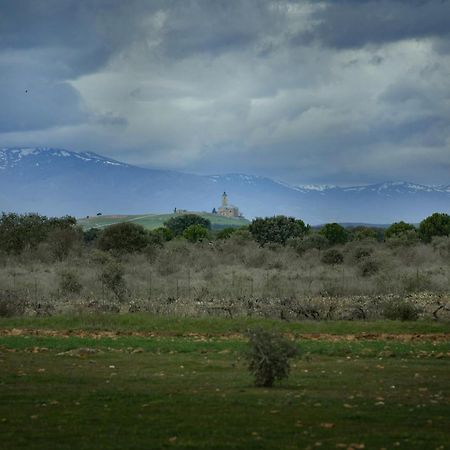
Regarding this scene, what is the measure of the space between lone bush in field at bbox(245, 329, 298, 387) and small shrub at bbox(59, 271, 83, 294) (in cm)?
2934

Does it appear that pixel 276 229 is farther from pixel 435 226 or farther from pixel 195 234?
pixel 435 226

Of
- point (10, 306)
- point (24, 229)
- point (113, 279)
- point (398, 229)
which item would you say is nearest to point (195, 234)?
point (398, 229)

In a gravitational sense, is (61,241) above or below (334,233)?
below

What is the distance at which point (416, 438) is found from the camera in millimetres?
12797

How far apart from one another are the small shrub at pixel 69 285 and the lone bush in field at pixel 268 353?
29.3m

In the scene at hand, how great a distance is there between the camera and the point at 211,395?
1670 centimetres

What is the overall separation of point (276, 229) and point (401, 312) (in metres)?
71.8

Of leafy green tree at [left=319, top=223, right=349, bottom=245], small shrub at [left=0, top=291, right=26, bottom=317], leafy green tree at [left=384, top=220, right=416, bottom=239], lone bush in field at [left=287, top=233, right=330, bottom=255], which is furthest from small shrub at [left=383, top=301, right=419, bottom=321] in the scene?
leafy green tree at [left=384, top=220, right=416, bottom=239]

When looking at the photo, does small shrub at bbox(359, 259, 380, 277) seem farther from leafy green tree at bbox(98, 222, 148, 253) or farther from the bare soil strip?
the bare soil strip

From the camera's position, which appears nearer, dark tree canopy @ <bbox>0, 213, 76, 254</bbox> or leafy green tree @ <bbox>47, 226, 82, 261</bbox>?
leafy green tree @ <bbox>47, 226, 82, 261</bbox>

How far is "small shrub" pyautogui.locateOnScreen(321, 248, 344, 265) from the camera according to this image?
235ft

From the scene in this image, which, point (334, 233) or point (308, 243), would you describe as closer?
point (308, 243)

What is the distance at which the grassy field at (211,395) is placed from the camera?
12.9m

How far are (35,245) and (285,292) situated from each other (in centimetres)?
3571
